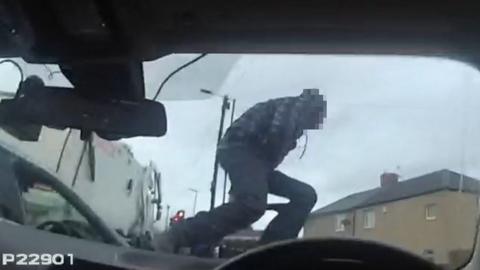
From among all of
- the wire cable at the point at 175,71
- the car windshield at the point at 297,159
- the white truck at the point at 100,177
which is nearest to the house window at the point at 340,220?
the car windshield at the point at 297,159

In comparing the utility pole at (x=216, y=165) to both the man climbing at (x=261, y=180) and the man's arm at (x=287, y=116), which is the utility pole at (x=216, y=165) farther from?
the man's arm at (x=287, y=116)

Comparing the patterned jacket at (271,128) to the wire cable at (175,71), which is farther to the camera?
the wire cable at (175,71)

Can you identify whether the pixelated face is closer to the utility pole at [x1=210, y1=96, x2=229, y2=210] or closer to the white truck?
the utility pole at [x1=210, y1=96, x2=229, y2=210]

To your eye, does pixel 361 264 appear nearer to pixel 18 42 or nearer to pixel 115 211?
pixel 115 211

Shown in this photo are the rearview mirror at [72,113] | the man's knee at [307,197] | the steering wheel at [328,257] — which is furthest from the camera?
the rearview mirror at [72,113]

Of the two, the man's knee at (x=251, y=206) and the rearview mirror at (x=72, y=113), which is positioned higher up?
the rearview mirror at (x=72, y=113)

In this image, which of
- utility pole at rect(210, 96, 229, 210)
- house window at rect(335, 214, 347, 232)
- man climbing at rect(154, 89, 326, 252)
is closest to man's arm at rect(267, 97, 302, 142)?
man climbing at rect(154, 89, 326, 252)

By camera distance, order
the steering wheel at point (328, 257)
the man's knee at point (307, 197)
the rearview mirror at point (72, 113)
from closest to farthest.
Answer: the steering wheel at point (328, 257) → the man's knee at point (307, 197) → the rearview mirror at point (72, 113)

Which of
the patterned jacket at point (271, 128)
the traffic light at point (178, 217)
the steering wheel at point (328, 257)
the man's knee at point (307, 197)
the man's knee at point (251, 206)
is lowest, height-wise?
the steering wheel at point (328, 257)
